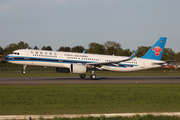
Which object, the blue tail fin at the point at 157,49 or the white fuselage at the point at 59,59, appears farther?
the blue tail fin at the point at 157,49

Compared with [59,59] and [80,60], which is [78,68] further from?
[59,59]

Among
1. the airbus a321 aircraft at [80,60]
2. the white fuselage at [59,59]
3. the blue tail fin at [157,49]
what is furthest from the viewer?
the blue tail fin at [157,49]

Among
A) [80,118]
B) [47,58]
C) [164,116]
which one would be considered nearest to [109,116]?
[80,118]

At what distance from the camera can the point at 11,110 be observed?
10.4 m

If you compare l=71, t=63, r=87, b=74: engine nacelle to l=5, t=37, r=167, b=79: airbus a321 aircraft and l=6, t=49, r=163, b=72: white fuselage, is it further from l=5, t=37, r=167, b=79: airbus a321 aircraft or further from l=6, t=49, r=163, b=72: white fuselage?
l=6, t=49, r=163, b=72: white fuselage

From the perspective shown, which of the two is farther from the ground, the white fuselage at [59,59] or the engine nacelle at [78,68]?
the white fuselage at [59,59]

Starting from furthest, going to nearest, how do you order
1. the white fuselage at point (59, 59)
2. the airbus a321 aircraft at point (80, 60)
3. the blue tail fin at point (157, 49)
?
the blue tail fin at point (157, 49) < the airbus a321 aircraft at point (80, 60) < the white fuselage at point (59, 59)

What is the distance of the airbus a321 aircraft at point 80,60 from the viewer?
29922 millimetres

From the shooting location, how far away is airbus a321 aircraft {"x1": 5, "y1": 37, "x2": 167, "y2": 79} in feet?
98.2

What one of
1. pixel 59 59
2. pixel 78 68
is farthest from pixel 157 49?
pixel 59 59

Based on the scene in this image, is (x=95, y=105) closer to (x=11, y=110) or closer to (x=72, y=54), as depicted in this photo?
(x=11, y=110)

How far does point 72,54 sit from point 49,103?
67.1 feet

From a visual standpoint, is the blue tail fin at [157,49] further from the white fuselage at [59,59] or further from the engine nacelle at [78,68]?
the engine nacelle at [78,68]

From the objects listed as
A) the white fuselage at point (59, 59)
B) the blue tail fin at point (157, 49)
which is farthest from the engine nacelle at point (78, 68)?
the blue tail fin at point (157, 49)
